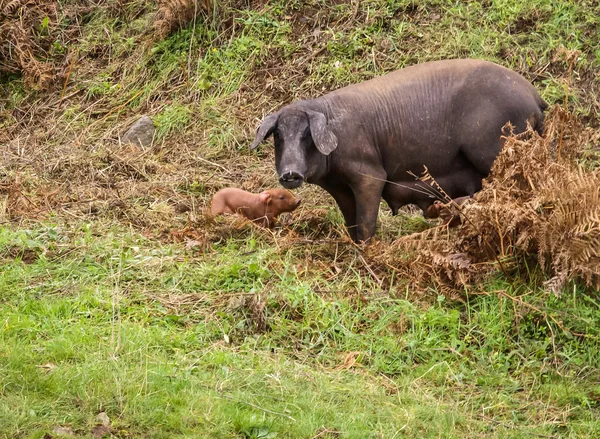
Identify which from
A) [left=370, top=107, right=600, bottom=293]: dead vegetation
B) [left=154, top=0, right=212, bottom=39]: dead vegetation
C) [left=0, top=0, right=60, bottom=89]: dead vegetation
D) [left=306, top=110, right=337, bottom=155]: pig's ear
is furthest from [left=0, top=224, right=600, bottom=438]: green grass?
[left=0, top=0, right=60, bottom=89]: dead vegetation

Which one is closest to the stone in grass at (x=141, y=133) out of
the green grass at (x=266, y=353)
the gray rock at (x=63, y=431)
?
the green grass at (x=266, y=353)

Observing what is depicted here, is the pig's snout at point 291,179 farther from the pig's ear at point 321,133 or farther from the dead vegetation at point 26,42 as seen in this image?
the dead vegetation at point 26,42

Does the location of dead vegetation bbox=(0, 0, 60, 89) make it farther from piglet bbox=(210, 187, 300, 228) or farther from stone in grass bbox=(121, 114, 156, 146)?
piglet bbox=(210, 187, 300, 228)

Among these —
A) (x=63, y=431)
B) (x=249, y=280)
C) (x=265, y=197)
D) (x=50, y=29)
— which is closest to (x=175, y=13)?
(x=50, y=29)

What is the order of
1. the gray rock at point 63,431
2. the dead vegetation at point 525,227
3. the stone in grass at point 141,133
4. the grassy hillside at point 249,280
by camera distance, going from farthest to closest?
1. the stone in grass at point 141,133
2. the dead vegetation at point 525,227
3. the grassy hillside at point 249,280
4. the gray rock at point 63,431

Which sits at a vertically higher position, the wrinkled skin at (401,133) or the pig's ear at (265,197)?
the wrinkled skin at (401,133)

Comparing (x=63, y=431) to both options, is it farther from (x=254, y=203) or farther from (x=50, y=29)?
(x=50, y=29)

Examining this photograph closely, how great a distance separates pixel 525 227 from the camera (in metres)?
6.95

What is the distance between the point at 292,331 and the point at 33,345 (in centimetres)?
179

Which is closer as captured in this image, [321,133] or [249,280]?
[249,280]

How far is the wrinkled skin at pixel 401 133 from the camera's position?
8492 millimetres

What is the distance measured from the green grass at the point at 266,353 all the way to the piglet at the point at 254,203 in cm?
115

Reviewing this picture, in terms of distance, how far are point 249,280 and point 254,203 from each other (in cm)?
188

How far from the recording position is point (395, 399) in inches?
243
